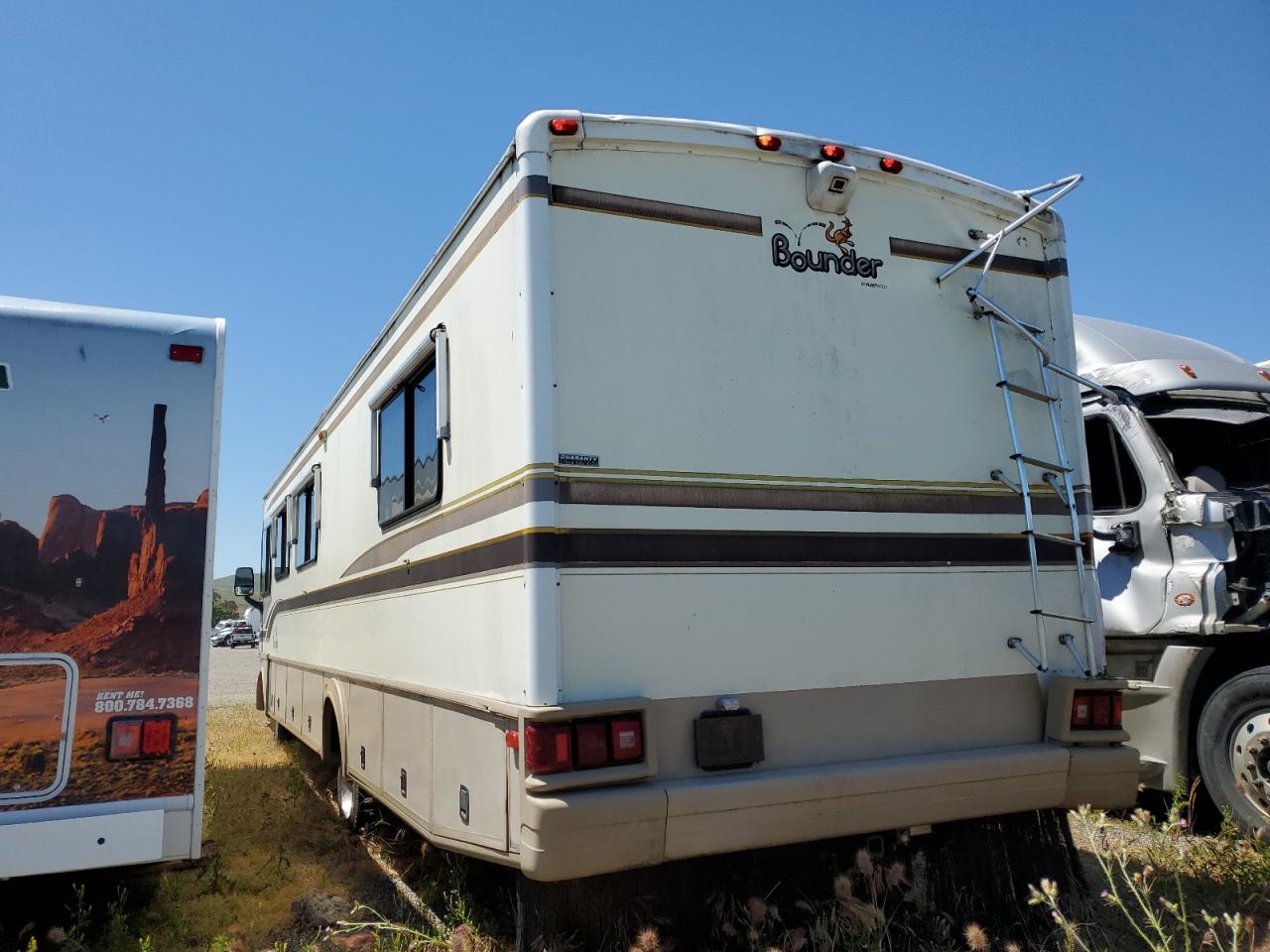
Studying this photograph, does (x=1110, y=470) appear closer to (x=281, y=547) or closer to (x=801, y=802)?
(x=801, y=802)

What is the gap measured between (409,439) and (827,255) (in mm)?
2311

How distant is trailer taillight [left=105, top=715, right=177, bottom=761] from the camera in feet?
12.4

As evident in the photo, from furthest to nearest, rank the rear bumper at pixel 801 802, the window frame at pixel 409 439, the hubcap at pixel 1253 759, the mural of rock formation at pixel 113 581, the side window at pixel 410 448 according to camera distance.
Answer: the hubcap at pixel 1253 759 < the side window at pixel 410 448 < the window frame at pixel 409 439 < the mural of rock formation at pixel 113 581 < the rear bumper at pixel 801 802

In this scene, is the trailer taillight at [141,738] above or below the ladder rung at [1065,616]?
below

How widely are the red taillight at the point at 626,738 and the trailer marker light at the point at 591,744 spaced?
3 cm

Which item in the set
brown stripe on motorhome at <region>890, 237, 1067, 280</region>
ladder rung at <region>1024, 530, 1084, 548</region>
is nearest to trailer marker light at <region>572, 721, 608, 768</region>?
ladder rung at <region>1024, 530, 1084, 548</region>

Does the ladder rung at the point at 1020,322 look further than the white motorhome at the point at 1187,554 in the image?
No

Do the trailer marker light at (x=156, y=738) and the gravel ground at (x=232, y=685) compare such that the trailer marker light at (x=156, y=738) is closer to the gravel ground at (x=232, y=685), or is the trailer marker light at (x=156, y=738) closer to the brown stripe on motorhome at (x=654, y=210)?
the brown stripe on motorhome at (x=654, y=210)

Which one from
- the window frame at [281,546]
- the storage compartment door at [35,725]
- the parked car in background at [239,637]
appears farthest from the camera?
the parked car in background at [239,637]

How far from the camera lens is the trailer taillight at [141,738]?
12.4 feet

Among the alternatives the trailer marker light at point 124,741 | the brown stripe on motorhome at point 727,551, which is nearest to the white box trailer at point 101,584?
the trailer marker light at point 124,741

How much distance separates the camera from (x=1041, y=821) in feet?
13.7

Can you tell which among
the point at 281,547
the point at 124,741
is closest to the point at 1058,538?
the point at 124,741

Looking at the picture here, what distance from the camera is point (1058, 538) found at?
13.9ft
